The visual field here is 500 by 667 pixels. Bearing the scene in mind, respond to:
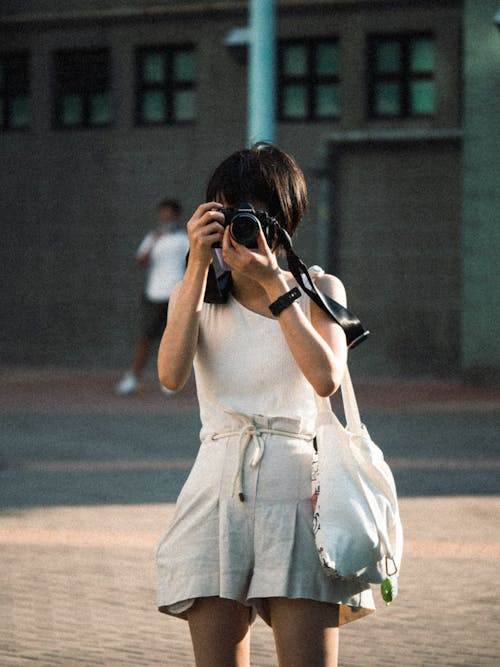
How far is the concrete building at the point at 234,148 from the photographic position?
66.1ft

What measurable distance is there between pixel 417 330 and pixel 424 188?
6.61ft

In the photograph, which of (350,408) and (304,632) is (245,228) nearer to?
(350,408)

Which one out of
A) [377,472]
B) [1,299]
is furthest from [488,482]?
[1,299]

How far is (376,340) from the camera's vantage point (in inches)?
813

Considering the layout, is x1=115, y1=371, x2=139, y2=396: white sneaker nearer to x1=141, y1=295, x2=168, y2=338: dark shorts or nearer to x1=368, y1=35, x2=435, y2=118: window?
x1=141, y1=295, x2=168, y2=338: dark shorts

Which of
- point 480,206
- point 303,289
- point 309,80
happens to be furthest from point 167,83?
point 303,289

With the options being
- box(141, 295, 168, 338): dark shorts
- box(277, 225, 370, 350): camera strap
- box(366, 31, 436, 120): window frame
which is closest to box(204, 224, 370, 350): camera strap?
box(277, 225, 370, 350): camera strap

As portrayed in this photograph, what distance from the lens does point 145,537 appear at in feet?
23.6

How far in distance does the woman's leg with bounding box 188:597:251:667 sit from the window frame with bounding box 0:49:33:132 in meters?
19.9

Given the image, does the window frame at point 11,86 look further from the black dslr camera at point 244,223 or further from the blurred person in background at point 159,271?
the black dslr camera at point 244,223

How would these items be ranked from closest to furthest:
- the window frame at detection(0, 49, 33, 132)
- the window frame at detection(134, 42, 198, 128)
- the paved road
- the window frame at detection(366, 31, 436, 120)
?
the paved road → the window frame at detection(366, 31, 436, 120) → the window frame at detection(134, 42, 198, 128) → the window frame at detection(0, 49, 33, 132)

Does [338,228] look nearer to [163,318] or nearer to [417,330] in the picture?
[417,330]

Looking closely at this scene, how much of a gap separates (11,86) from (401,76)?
6.18 meters

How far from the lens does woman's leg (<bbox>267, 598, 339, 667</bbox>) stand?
114 inches
